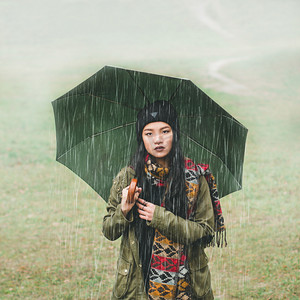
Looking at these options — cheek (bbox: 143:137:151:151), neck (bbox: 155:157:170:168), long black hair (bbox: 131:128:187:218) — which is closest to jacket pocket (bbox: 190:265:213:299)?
long black hair (bbox: 131:128:187:218)

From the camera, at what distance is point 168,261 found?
2953 mm

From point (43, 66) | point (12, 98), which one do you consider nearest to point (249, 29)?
point (43, 66)

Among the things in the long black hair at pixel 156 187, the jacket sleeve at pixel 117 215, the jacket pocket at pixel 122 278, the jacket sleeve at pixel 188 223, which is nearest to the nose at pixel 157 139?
the long black hair at pixel 156 187

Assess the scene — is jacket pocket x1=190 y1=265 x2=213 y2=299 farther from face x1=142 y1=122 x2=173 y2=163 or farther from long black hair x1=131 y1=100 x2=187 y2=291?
face x1=142 y1=122 x2=173 y2=163

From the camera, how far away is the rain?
336 centimetres

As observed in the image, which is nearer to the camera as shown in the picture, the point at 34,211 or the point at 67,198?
the point at 34,211

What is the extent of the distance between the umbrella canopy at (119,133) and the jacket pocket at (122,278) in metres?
0.61

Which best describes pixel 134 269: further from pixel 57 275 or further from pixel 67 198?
pixel 67 198

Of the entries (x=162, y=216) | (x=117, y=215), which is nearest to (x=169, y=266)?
(x=162, y=216)

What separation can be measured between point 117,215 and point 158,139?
1.80 feet

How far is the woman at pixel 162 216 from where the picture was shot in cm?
290

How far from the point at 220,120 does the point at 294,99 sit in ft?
64.4

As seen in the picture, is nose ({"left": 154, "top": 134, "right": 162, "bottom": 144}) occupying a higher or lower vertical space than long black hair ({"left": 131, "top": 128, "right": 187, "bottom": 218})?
higher

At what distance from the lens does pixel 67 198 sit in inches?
451
